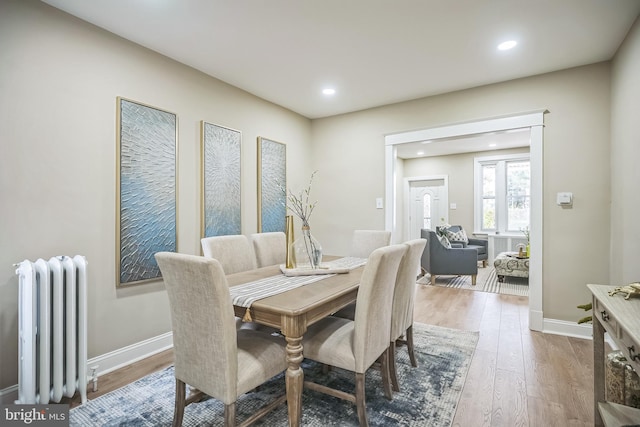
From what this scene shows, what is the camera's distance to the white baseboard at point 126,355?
7.63ft

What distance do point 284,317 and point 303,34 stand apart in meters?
2.08

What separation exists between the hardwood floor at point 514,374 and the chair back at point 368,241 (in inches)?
40.4

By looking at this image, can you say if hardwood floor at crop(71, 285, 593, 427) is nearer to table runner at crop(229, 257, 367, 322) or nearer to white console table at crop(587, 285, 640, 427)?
white console table at crop(587, 285, 640, 427)

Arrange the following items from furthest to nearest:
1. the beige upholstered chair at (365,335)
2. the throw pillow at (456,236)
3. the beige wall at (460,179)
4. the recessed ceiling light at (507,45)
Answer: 1. the beige wall at (460,179)
2. the throw pillow at (456,236)
3. the recessed ceiling light at (507,45)
4. the beige upholstered chair at (365,335)

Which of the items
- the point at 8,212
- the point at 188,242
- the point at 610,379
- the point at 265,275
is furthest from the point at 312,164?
the point at 610,379

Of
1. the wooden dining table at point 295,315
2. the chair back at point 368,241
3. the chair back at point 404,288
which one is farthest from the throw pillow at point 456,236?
the wooden dining table at point 295,315

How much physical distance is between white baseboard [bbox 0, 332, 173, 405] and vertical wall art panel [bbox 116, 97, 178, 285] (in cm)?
52

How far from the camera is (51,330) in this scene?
1921mm

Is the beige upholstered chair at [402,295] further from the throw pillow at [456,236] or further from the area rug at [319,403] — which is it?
the throw pillow at [456,236]

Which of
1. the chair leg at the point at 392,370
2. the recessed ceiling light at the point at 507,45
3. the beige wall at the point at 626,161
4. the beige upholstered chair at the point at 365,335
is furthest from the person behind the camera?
the recessed ceiling light at the point at 507,45

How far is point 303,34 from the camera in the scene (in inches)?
97.5

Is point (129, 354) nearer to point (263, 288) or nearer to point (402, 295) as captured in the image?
point (263, 288)

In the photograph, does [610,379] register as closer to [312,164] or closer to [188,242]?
[188,242]

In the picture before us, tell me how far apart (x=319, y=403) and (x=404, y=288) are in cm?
89
